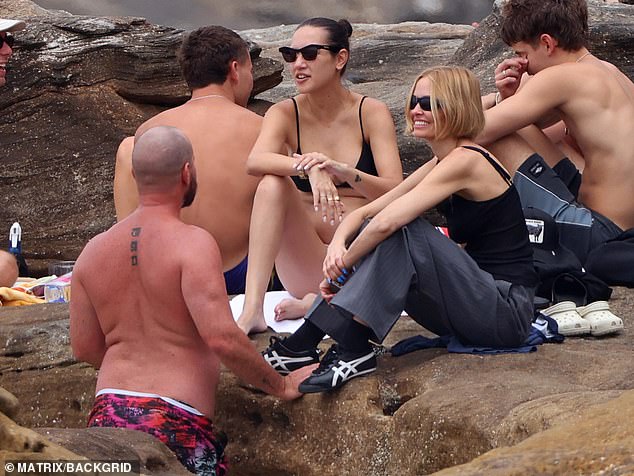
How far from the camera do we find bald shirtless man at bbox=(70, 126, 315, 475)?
12.1ft

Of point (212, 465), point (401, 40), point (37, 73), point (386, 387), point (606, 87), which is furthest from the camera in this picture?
point (401, 40)

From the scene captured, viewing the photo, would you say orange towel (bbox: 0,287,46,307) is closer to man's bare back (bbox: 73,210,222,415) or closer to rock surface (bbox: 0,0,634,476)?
rock surface (bbox: 0,0,634,476)

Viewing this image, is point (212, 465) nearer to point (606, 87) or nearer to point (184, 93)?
point (606, 87)

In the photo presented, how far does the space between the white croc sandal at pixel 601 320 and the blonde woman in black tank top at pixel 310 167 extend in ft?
3.30

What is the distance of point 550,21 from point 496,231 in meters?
1.38

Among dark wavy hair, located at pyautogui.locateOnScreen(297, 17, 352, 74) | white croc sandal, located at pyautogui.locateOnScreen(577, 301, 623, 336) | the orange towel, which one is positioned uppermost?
dark wavy hair, located at pyautogui.locateOnScreen(297, 17, 352, 74)

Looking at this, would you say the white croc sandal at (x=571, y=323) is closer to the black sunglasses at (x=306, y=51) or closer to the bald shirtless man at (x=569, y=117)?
the bald shirtless man at (x=569, y=117)

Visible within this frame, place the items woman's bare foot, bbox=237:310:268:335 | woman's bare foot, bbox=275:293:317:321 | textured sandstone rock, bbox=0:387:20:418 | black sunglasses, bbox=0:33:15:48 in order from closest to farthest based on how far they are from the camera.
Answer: textured sandstone rock, bbox=0:387:20:418 < woman's bare foot, bbox=237:310:268:335 < woman's bare foot, bbox=275:293:317:321 < black sunglasses, bbox=0:33:15:48

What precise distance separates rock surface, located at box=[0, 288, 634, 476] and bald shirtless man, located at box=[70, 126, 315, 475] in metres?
0.38

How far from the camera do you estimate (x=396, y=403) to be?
13.3 feet

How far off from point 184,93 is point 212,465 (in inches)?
198

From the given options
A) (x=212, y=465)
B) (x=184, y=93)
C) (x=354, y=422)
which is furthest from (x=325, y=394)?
(x=184, y=93)

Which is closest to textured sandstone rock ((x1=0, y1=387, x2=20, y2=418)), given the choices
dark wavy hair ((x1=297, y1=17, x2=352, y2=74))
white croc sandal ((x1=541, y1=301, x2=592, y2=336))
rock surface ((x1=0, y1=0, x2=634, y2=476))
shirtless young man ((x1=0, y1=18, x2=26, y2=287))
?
rock surface ((x1=0, y1=0, x2=634, y2=476))

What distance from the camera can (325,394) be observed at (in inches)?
163
